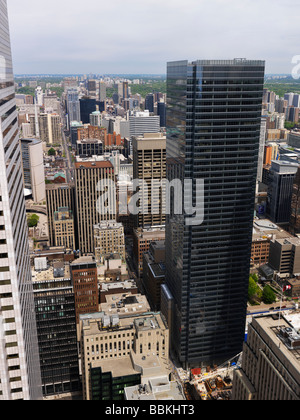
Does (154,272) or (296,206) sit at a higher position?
(296,206)

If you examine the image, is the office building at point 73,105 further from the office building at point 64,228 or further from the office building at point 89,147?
the office building at point 64,228

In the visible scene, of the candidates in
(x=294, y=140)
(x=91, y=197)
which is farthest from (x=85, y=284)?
(x=294, y=140)

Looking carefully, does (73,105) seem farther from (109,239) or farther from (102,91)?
(109,239)

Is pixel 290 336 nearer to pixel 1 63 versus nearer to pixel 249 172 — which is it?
pixel 249 172

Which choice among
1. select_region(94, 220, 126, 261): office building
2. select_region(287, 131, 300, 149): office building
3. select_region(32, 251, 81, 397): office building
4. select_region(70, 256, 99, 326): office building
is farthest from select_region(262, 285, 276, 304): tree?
select_region(287, 131, 300, 149): office building

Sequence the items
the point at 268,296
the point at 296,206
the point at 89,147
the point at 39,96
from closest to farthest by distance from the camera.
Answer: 1. the point at 268,296
2. the point at 296,206
3. the point at 89,147
4. the point at 39,96

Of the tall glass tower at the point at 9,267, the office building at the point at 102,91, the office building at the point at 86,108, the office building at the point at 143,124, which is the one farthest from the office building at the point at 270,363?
the office building at the point at 102,91
